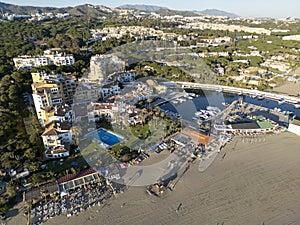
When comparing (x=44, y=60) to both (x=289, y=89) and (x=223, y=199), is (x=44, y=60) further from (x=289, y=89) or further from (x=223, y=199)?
(x=289, y=89)

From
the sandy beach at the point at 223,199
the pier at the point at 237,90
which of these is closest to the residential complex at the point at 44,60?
the pier at the point at 237,90

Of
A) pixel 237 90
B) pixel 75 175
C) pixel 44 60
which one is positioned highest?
pixel 44 60

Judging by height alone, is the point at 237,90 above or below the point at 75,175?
below

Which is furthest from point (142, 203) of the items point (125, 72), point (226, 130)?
point (125, 72)

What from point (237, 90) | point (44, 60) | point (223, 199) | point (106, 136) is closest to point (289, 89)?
point (237, 90)

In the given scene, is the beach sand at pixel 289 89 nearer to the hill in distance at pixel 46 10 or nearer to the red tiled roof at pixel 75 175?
the red tiled roof at pixel 75 175

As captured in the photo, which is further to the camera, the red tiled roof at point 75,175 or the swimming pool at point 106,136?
the swimming pool at point 106,136
